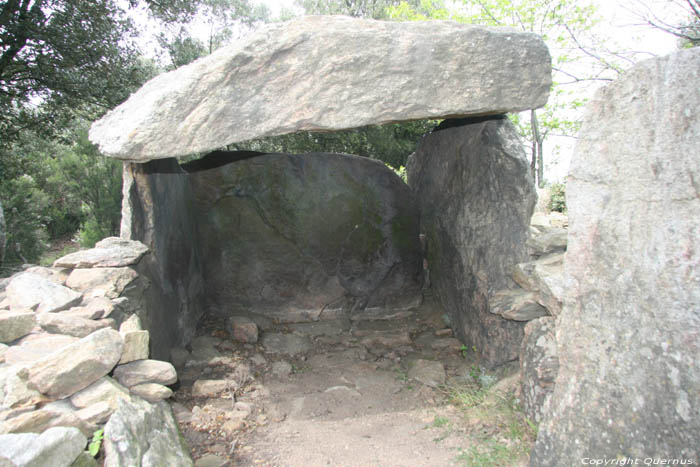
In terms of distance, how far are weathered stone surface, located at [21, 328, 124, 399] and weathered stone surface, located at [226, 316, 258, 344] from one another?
7.46 ft

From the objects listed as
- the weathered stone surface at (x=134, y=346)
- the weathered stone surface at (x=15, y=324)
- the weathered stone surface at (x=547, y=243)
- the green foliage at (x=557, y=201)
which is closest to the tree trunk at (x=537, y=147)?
the green foliage at (x=557, y=201)

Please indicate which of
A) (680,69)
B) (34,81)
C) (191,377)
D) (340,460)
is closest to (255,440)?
(340,460)

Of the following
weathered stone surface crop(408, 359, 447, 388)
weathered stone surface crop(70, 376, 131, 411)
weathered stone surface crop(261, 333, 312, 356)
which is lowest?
weathered stone surface crop(261, 333, 312, 356)

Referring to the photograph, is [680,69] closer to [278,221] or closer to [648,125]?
[648,125]

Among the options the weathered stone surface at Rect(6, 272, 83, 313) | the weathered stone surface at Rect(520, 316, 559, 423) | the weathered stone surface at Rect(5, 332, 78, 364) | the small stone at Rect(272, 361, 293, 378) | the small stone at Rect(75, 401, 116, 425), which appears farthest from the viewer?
the small stone at Rect(272, 361, 293, 378)

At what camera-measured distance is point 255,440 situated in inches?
117

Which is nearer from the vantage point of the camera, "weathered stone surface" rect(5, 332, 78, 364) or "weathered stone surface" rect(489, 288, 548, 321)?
"weathered stone surface" rect(5, 332, 78, 364)

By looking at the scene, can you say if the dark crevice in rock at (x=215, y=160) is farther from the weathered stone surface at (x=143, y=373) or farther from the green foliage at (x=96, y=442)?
the green foliage at (x=96, y=442)

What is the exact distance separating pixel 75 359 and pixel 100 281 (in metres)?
0.97

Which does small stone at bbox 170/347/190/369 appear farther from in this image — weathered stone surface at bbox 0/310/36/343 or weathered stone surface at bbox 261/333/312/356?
weathered stone surface at bbox 0/310/36/343

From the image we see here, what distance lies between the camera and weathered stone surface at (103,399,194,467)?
1940 mm

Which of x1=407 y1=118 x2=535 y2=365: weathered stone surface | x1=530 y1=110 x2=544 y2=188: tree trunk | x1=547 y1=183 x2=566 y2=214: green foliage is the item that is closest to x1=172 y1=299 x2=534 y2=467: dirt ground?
x1=407 y1=118 x2=535 y2=365: weathered stone surface

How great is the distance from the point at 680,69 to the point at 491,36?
1.18m

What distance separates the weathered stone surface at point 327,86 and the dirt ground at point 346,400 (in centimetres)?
183
